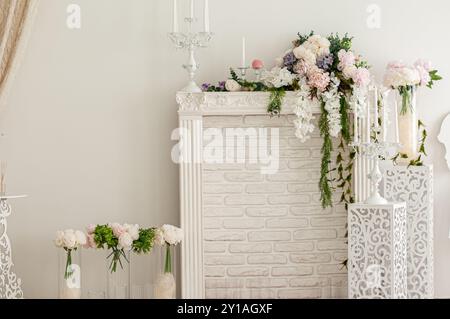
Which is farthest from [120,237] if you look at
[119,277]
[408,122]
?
[408,122]

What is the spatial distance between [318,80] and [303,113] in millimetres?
206

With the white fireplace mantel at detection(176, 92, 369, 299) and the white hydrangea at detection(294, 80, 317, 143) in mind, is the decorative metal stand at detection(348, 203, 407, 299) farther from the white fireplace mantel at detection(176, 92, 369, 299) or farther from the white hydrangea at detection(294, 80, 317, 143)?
the white fireplace mantel at detection(176, 92, 369, 299)

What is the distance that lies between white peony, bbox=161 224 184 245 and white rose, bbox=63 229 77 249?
0.48 metres

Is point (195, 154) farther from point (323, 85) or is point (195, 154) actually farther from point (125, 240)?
point (323, 85)

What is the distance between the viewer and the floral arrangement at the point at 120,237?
A: 450 cm

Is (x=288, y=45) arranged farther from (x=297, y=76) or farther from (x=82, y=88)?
(x=82, y=88)

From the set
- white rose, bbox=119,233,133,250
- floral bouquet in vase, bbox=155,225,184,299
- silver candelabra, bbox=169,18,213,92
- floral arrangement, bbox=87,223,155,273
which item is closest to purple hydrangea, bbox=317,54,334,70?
silver candelabra, bbox=169,18,213,92

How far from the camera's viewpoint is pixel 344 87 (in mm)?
4711

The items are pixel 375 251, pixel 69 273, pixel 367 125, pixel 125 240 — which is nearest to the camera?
pixel 375 251

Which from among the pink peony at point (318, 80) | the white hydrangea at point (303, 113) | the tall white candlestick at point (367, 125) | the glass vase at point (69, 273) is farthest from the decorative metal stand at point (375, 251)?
the glass vase at point (69, 273)

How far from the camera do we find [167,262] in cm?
463

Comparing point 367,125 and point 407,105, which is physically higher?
point 407,105

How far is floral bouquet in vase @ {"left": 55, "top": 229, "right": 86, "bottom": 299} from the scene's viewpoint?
14.8 feet
